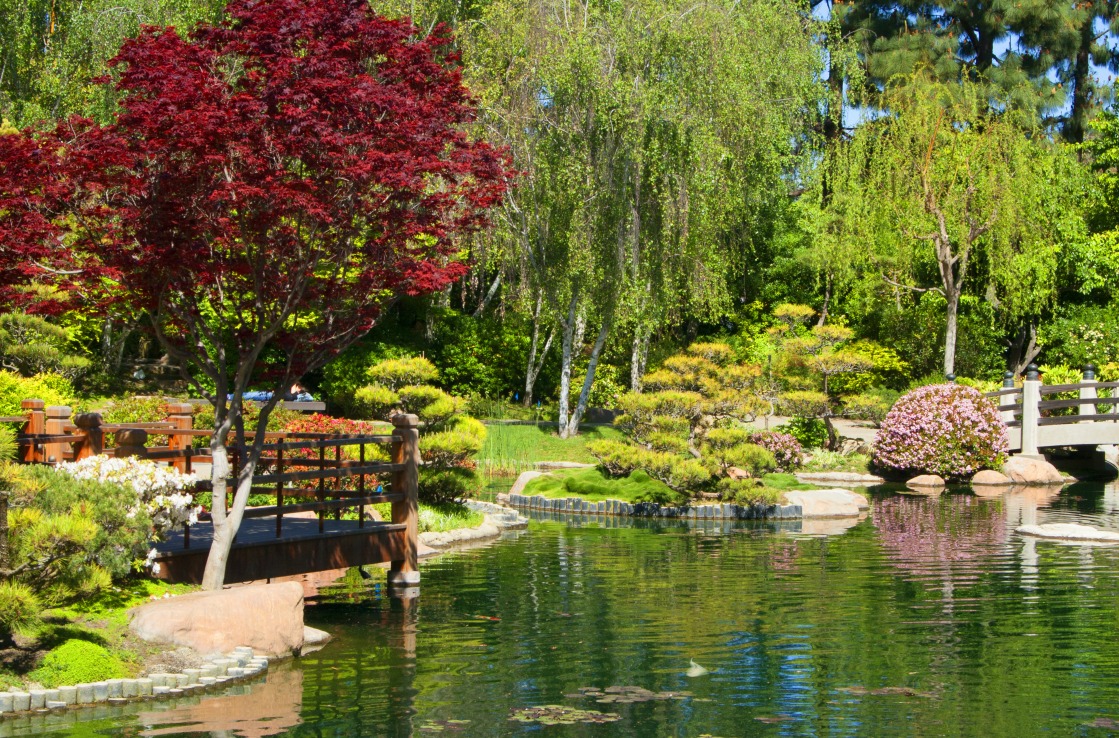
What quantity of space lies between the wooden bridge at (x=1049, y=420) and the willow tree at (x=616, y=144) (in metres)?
8.11

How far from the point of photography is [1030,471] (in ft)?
91.4

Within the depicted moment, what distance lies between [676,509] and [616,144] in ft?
36.2

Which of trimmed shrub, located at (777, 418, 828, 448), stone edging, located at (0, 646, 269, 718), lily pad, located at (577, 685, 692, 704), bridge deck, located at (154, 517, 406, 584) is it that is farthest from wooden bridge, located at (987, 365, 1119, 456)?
stone edging, located at (0, 646, 269, 718)

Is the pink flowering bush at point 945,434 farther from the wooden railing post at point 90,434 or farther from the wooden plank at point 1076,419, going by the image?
the wooden railing post at point 90,434

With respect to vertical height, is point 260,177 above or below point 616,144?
below

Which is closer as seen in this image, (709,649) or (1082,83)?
(709,649)

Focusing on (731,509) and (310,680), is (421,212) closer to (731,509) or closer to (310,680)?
(310,680)

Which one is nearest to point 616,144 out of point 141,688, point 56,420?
point 56,420

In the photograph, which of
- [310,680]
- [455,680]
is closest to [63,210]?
[310,680]

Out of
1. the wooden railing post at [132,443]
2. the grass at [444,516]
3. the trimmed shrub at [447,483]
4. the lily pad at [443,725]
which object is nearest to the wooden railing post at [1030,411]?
the grass at [444,516]

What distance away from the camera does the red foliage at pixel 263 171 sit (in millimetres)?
10664

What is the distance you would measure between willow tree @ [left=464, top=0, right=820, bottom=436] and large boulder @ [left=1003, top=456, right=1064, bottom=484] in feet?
28.7

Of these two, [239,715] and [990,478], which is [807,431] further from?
[239,715]

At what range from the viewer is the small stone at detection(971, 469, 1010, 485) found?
27.4 metres
